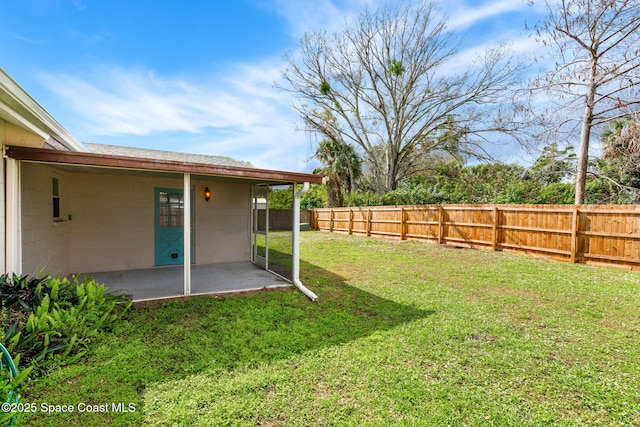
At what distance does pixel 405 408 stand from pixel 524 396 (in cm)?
109

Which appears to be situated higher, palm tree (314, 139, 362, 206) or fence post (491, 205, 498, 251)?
palm tree (314, 139, 362, 206)

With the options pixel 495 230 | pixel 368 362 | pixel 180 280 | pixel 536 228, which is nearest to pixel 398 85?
pixel 495 230

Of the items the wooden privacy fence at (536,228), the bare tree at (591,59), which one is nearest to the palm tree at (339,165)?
the wooden privacy fence at (536,228)

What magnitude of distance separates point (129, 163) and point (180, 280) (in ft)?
9.41

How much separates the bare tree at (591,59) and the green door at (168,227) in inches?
508

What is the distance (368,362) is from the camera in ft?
10.3

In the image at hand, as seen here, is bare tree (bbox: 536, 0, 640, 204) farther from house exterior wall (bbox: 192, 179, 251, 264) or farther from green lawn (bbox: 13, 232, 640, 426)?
house exterior wall (bbox: 192, 179, 251, 264)

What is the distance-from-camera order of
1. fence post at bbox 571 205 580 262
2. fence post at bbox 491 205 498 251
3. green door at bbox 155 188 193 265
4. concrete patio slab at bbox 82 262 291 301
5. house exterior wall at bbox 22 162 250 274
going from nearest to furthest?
concrete patio slab at bbox 82 262 291 301, house exterior wall at bbox 22 162 250 274, green door at bbox 155 188 193 265, fence post at bbox 571 205 580 262, fence post at bbox 491 205 498 251

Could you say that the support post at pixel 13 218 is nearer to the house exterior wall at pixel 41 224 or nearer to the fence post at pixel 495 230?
the house exterior wall at pixel 41 224

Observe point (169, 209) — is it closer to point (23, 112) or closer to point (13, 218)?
point (13, 218)

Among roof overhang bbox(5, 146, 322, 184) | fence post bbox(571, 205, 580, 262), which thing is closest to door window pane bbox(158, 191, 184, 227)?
roof overhang bbox(5, 146, 322, 184)

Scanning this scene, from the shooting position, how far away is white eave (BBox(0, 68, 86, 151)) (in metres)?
2.94

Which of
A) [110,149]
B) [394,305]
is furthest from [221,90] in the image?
[394,305]

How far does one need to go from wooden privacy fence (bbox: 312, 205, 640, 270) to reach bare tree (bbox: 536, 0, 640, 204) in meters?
3.17
